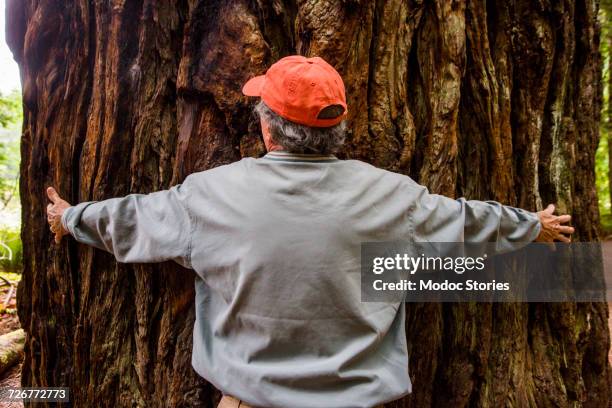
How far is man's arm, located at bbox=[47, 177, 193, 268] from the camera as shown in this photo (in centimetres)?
186

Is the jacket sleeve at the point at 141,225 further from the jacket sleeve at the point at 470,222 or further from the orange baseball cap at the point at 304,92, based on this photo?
the jacket sleeve at the point at 470,222

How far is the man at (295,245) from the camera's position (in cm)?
170

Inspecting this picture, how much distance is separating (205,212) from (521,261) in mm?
2006

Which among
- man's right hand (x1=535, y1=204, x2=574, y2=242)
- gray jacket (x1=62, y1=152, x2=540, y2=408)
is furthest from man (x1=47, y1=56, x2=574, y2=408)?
man's right hand (x1=535, y1=204, x2=574, y2=242)

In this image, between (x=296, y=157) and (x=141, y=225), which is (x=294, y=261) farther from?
(x=141, y=225)

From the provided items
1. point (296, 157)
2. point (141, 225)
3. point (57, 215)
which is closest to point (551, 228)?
point (296, 157)

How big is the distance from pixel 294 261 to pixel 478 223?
0.89m

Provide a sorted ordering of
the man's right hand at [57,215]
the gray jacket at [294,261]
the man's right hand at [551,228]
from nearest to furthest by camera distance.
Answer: the gray jacket at [294,261], the man's right hand at [551,228], the man's right hand at [57,215]

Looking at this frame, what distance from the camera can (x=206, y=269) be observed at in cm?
183

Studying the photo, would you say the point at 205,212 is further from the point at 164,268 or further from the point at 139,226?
the point at 164,268

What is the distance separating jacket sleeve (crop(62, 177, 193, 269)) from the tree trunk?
48 cm

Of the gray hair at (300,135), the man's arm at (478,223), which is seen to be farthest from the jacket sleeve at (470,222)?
the gray hair at (300,135)

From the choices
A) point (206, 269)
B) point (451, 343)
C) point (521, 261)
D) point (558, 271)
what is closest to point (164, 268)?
point (206, 269)

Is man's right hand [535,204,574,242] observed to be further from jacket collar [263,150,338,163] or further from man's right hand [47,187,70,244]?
man's right hand [47,187,70,244]
